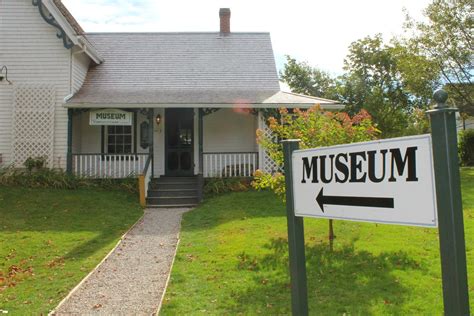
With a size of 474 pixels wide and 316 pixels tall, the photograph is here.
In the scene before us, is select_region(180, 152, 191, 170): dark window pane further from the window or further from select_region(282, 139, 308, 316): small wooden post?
select_region(282, 139, 308, 316): small wooden post

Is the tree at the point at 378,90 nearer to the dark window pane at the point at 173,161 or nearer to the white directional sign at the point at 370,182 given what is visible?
the dark window pane at the point at 173,161

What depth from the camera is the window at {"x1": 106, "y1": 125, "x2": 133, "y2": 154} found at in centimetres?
1689

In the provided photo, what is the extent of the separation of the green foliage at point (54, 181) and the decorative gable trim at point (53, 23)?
14.6ft

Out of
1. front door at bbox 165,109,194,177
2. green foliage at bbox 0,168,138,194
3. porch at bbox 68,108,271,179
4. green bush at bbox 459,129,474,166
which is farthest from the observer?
green bush at bbox 459,129,474,166

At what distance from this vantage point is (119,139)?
16938 mm

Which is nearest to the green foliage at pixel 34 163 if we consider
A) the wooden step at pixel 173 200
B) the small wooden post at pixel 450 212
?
the wooden step at pixel 173 200

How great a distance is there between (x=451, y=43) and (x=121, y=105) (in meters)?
17.2

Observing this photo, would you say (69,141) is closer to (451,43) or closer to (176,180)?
(176,180)

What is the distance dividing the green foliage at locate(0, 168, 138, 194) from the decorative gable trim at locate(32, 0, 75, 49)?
4459mm

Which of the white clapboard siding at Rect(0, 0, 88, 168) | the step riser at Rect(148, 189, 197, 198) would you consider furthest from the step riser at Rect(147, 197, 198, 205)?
the white clapboard siding at Rect(0, 0, 88, 168)

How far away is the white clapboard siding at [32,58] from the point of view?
15.3 metres

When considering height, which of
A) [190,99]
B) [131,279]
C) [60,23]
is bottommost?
[131,279]

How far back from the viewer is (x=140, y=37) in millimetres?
20250

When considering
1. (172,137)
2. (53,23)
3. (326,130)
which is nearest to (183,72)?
(172,137)
